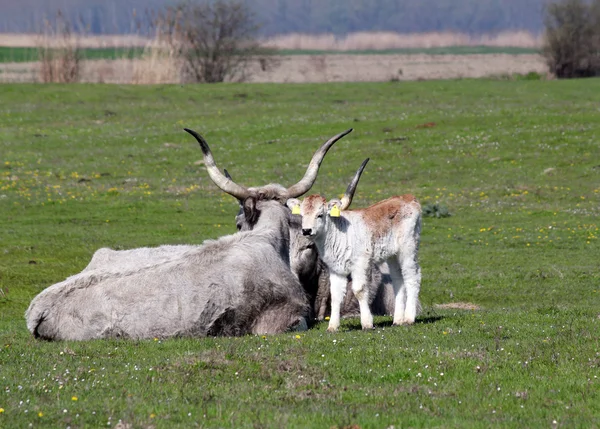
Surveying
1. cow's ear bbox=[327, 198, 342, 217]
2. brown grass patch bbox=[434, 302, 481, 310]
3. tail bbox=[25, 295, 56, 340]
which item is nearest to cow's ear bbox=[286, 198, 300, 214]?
cow's ear bbox=[327, 198, 342, 217]

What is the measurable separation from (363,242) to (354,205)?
16.4 meters

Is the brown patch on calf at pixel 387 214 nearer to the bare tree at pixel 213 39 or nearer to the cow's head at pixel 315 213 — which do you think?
the cow's head at pixel 315 213

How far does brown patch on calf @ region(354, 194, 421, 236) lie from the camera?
13.0 metres

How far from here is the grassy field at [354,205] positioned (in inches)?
339

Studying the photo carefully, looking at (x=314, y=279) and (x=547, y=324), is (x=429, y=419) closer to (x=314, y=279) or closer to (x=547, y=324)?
(x=547, y=324)

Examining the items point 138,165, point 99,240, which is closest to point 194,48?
point 138,165

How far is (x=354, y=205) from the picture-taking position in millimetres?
29141

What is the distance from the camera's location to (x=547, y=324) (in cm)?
1277

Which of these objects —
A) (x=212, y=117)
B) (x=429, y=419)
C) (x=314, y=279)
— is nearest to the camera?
(x=429, y=419)

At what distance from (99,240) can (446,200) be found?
11438 millimetres

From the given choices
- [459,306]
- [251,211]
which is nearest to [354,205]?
[459,306]

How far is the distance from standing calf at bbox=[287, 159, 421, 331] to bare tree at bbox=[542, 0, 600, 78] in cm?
5984

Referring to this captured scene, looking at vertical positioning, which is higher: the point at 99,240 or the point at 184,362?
the point at 184,362

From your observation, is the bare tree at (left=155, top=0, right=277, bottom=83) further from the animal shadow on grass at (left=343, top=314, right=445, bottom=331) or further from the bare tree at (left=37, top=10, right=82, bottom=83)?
the animal shadow on grass at (left=343, top=314, right=445, bottom=331)
